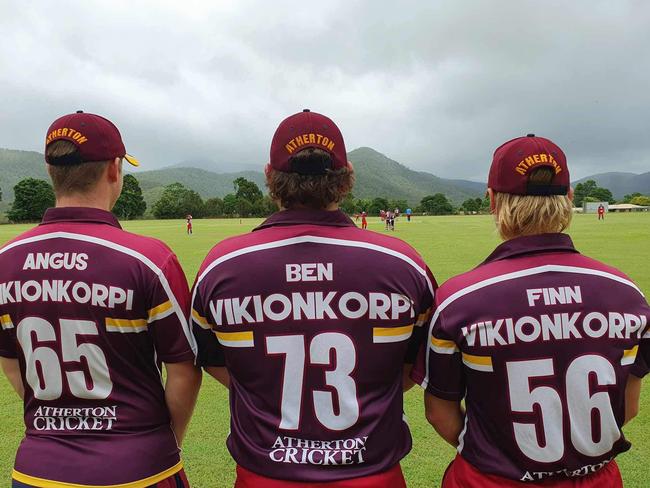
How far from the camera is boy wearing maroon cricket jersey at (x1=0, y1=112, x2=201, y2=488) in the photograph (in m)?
2.01

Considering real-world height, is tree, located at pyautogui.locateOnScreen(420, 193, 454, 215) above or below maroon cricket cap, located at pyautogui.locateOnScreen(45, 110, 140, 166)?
above

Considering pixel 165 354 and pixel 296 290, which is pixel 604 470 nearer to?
pixel 296 290

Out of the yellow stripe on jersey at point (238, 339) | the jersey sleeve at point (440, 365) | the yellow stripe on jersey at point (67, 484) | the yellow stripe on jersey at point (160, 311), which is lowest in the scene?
the yellow stripe on jersey at point (67, 484)

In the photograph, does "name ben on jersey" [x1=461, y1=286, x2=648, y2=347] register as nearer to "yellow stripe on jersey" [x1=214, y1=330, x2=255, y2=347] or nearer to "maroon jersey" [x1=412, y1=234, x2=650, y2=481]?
"maroon jersey" [x1=412, y1=234, x2=650, y2=481]

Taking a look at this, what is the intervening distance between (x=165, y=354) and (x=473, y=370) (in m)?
1.33

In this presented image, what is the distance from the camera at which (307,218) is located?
6.43 ft

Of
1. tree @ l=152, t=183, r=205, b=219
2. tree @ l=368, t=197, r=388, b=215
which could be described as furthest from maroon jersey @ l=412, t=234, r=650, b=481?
tree @ l=368, t=197, r=388, b=215

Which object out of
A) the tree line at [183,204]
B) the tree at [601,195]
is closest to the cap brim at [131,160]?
the tree line at [183,204]

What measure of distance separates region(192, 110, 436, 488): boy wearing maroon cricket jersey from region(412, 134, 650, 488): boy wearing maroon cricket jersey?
267mm

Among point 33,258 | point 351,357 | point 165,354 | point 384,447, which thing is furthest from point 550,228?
point 33,258

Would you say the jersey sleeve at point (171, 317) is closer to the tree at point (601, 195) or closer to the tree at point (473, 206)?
the tree at point (473, 206)

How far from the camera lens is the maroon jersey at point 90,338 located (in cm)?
201

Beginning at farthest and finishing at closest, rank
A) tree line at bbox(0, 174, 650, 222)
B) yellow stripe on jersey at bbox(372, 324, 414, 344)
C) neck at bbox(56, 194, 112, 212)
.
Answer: tree line at bbox(0, 174, 650, 222)
neck at bbox(56, 194, 112, 212)
yellow stripe on jersey at bbox(372, 324, 414, 344)

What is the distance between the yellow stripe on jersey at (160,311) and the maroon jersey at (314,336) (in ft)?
0.77
